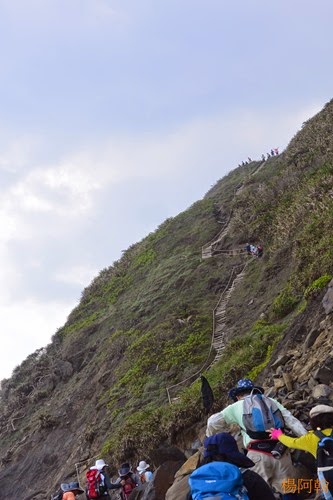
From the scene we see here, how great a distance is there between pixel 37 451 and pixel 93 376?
4221mm

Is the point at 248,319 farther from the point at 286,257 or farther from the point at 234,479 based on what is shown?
the point at 234,479

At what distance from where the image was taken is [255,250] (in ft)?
88.0

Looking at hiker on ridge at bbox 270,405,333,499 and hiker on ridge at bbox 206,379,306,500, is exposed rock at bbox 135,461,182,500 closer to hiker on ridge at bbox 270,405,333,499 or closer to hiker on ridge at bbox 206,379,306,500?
hiker on ridge at bbox 206,379,306,500

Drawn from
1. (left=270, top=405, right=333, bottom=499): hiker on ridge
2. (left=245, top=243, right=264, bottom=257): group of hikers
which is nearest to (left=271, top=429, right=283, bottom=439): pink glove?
(left=270, top=405, right=333, bottom=499): hiker on ridge

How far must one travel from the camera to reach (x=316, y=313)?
12.6 m

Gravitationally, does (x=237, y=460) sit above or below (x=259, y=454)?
above

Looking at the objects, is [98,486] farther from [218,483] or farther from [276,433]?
[218,483]

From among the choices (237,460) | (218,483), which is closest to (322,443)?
(237,460)

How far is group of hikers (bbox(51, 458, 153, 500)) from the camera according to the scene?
7500 mm

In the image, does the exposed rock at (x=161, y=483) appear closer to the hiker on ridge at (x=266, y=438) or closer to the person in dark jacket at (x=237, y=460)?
the hiker on ridge at (x=266, y=438)

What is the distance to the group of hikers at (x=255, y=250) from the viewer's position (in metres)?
26.3

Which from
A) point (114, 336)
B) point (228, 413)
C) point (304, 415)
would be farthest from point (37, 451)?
point (228, 413)

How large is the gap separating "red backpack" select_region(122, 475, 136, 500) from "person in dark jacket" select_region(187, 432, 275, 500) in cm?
675

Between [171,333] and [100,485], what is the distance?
14572 mm
